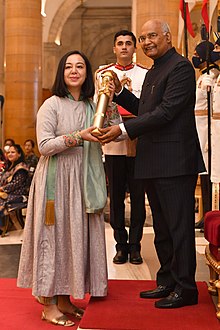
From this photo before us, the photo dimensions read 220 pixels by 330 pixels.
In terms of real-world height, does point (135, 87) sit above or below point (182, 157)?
above

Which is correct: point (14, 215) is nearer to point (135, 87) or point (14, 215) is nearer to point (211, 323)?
point (135, 87)

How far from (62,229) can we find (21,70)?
43.8 feet

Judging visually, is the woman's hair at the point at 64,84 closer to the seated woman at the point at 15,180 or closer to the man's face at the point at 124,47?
the man's face at the point at 124,47

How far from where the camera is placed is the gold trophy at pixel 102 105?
169 inches

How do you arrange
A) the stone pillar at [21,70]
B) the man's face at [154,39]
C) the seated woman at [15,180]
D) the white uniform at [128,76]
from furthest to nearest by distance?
the stone pillar at [21,70] < the seated woman at [15,180] < the white uniform at [128,76] < the man's face at [154,39]

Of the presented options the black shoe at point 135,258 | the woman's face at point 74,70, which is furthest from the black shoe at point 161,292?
the woman's face at point 74,70

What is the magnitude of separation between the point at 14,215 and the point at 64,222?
541cm

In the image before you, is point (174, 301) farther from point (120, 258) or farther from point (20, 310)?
point (120, 258)

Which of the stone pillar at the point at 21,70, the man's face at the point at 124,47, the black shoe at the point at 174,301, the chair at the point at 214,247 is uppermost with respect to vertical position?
the stone pillar at the point at 21,70

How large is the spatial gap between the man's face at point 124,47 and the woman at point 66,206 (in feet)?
5.15

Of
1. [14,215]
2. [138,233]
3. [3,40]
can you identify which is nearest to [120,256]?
[138,233]

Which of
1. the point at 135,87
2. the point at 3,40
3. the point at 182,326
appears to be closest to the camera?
the point at 182,326

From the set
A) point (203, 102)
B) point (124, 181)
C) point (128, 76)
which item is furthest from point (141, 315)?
point (203, 102)

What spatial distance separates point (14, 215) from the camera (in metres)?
9.74
